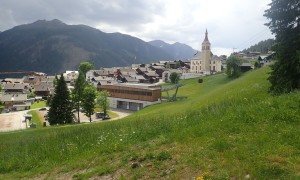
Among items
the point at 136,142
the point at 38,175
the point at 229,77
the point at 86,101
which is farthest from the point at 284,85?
the point at 229,77

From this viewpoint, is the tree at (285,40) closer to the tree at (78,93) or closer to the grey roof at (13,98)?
the tree at (78,93)

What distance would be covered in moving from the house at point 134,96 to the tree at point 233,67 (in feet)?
64.9

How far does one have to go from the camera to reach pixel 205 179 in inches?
356

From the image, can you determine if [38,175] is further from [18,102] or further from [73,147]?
[18,102]

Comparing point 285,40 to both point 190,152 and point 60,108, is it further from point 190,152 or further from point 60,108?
point 60,108

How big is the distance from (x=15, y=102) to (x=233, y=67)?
72971 millimetres

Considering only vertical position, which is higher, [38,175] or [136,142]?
[136,142]

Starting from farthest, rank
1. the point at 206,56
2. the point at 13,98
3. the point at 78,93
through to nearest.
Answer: the point at 206,56 < the point at 13,98 < the point at 78,93

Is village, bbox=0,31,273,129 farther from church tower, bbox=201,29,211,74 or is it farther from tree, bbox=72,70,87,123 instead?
tree, bbox=72,70,87,123

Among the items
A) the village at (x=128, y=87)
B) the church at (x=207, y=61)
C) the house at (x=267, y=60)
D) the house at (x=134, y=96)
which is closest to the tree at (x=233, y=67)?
the village at (x=128, y=87)

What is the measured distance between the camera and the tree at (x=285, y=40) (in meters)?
23.3

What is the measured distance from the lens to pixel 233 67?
83688 millimetres

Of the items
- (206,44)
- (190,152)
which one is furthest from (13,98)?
(190,152)

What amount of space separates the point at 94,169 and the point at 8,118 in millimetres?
73328
